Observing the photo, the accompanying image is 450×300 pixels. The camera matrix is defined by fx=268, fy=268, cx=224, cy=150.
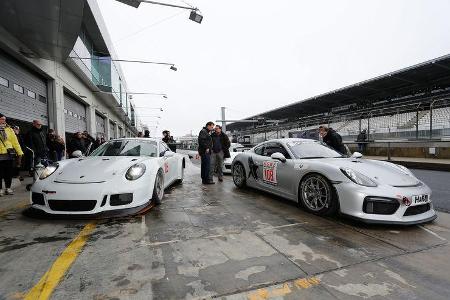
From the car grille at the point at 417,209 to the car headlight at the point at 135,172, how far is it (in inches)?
135

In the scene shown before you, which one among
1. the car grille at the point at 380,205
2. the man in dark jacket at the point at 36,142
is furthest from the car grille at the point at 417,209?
the man in dark jacket at the point at 36,142

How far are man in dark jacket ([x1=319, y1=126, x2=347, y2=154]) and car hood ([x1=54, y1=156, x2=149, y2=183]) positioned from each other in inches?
151

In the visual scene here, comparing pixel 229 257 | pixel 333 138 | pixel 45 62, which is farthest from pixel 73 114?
pixel 229 257

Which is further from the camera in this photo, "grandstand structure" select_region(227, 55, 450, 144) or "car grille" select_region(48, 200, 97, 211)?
"grandstand structure" select_region(227, 55, 450, 144)

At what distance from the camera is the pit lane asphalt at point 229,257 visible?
190 centimetres

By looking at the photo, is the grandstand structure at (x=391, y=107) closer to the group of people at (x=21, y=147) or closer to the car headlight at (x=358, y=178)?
the car headlight at (x=358, y=178)

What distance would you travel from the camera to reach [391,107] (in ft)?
42.2

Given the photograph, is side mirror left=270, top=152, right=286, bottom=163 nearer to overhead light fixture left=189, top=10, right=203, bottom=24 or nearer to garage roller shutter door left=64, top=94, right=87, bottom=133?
overhead light fixture left=189, top=10, right=203, bottom=24

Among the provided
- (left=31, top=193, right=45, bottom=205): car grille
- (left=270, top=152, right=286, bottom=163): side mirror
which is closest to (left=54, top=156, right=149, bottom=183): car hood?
(left=31, top=193, right=45, bottom=205): car grille

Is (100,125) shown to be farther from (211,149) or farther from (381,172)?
(381,172)

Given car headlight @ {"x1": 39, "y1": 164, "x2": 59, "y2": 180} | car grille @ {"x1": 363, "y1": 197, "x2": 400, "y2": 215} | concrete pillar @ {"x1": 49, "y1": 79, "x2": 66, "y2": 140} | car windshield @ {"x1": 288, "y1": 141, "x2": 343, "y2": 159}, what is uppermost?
concrete pillar @ {"x1": 49, "y1": 79, "x2": 66, "y2": 140}

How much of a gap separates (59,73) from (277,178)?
10.3 meters

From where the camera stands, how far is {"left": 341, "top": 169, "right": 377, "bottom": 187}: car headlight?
329 cm

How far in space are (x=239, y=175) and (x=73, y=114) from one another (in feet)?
36.9
